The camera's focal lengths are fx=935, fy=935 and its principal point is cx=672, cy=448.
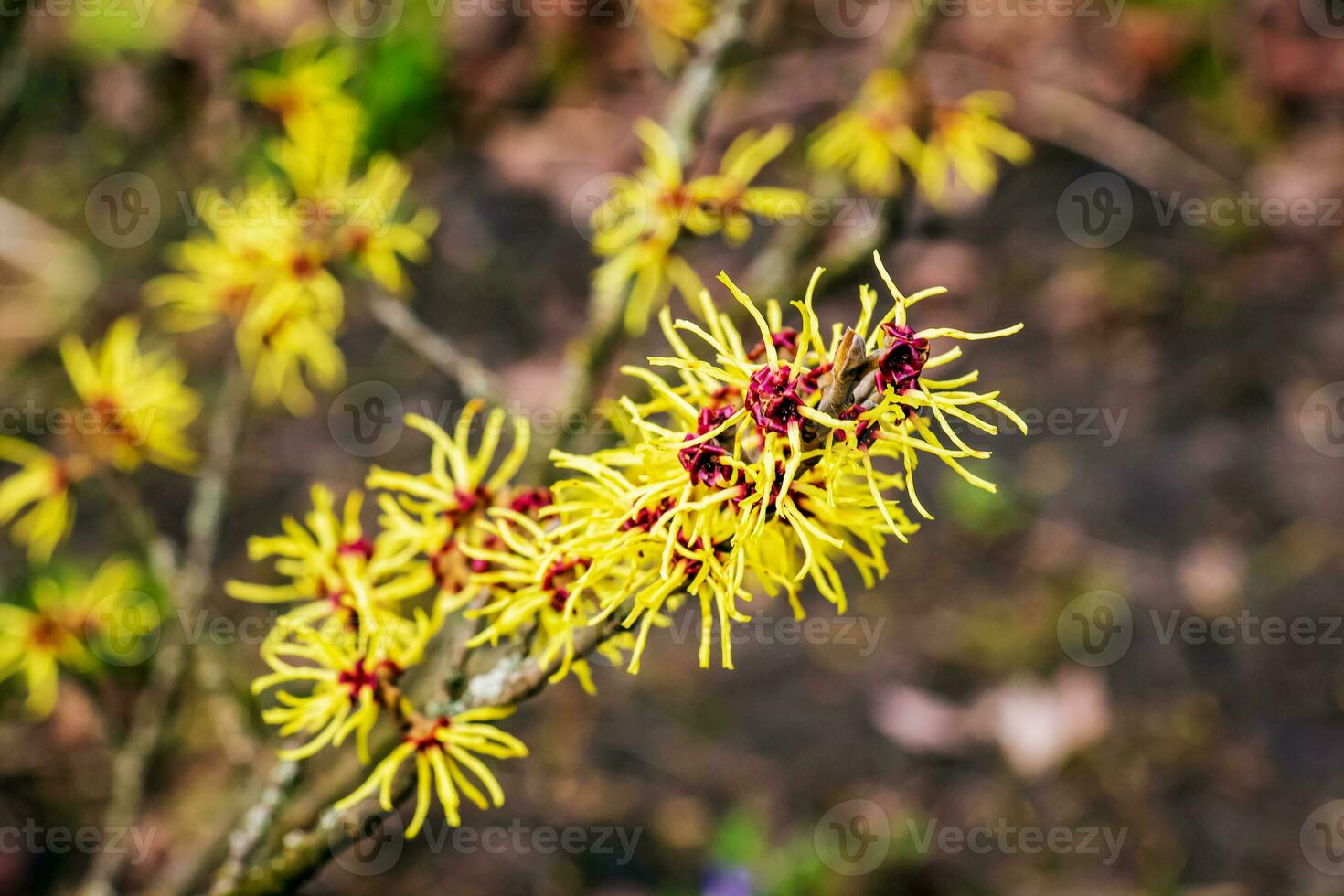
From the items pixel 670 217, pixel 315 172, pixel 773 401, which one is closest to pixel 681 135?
pixel 670 217

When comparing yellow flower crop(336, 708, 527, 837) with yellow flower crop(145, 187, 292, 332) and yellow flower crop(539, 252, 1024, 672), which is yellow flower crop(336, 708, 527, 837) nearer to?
yellow flower crop(539, 252, 1024, 672)

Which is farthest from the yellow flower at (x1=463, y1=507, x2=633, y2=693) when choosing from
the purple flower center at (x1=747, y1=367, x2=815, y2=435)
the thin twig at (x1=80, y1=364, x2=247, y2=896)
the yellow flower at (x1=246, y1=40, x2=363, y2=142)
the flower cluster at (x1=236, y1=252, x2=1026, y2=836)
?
the yellow flower at (x1=246, y1=40, x2=363, y2=142)

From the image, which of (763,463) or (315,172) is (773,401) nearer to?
(763,463)

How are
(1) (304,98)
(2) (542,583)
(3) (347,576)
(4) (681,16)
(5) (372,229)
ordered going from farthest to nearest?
(4) (681,16) < (1) (304,98) < (5) (372,229) < (3) (347,576) < (2) (542,583)

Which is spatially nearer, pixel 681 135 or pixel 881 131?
pixel 681 135

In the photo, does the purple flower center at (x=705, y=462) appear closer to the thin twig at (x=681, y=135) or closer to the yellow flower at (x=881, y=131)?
the thin twig at (x=681, y=135)
